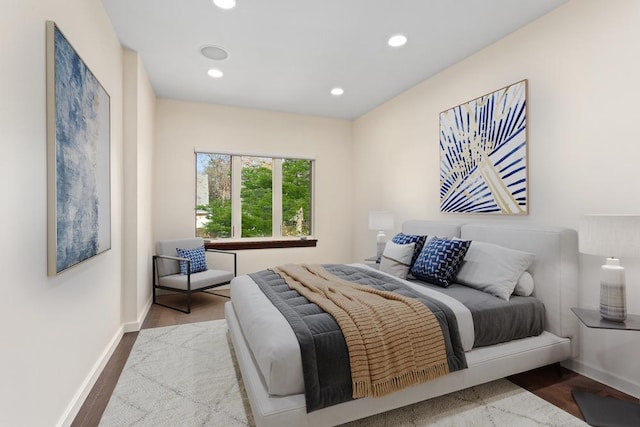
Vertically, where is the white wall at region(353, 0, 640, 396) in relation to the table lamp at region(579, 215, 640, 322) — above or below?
above

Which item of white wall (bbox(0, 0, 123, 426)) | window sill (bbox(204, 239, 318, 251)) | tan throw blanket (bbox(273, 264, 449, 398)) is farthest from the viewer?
window sill (bbox(204, 239, 318, 251))

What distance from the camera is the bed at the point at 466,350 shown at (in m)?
1.52

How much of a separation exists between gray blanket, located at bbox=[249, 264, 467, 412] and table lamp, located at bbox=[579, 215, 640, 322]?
92cm

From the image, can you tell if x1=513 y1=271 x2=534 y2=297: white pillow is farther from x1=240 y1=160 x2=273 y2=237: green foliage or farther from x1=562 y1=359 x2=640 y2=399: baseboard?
x1=240 y1=160 x2=273 y2=237: green foliage

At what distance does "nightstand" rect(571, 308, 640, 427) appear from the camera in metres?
1.77

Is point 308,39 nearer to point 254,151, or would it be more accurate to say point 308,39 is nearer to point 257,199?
point 254,151

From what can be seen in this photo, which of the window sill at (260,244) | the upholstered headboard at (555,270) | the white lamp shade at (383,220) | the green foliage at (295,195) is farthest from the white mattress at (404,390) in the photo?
the green foliage at (295,195)

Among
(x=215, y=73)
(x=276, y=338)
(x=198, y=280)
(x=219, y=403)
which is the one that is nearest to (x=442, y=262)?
(x=276, y=338)

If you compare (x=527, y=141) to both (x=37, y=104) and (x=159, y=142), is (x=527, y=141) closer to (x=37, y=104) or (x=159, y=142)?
(x=37, y=104)

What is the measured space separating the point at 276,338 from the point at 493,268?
1.79 meters

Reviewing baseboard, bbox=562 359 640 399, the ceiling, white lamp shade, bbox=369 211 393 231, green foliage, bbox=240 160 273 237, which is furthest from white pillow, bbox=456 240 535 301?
green foliage, bbox=240 160 273 237

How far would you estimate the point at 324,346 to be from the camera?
162cm

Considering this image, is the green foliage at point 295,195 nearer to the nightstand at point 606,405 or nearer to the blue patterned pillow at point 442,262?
the blue patterned pillow at point 442,262

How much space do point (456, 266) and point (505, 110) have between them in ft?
4.85
